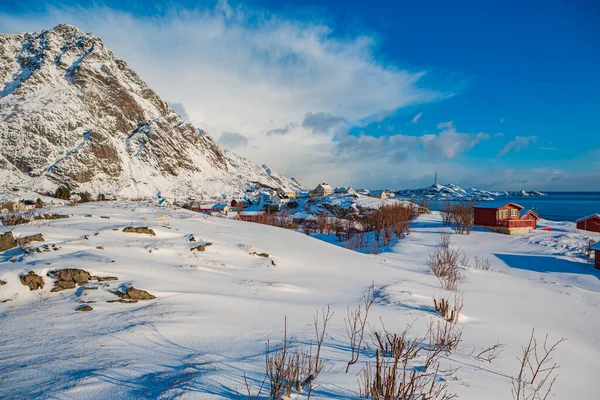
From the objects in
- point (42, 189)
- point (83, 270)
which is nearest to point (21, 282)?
point (83, 270)

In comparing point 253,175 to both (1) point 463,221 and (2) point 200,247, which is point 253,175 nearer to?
(1) point 463,221

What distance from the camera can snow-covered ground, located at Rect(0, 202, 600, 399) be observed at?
109 inches

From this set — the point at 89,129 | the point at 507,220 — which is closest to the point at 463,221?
the point at 507,220

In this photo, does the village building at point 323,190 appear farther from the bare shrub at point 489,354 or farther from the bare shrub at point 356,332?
the bare shrub at point 489,354

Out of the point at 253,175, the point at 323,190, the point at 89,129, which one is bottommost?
the point at 323,190

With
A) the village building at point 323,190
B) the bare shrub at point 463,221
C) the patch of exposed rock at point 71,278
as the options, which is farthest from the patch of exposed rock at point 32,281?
the village building at point 323,190

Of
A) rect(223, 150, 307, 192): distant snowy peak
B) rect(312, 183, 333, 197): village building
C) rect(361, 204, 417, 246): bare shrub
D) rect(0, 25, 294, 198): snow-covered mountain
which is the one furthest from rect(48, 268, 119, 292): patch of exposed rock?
rect(223, 150, 307, 192): distant snowy peak

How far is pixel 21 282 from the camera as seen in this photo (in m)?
5.14

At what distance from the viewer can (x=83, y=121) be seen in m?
97.9

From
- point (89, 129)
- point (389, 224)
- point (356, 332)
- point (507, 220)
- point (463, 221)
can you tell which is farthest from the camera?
point (89, 129)

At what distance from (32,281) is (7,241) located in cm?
274

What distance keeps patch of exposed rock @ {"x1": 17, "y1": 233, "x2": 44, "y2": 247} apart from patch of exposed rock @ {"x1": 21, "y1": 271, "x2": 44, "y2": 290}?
89.0 inches

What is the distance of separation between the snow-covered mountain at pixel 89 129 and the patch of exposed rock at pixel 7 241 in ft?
290

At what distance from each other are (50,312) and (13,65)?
158 meters
